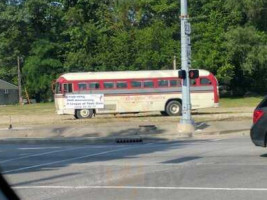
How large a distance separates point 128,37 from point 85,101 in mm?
36255

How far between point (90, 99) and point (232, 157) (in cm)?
2112

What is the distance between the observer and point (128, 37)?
6981cm

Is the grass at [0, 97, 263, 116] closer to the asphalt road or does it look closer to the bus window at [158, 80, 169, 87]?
the bus window at [158, 80, 169, 87]

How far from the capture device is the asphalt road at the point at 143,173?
9344 millimetres

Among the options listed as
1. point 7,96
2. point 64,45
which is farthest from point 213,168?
point 7,96

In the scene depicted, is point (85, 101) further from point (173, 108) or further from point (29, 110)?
point (29, 110)

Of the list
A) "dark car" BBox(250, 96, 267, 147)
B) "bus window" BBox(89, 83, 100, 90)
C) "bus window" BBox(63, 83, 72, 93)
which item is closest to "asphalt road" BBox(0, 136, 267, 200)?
"dark car" BBox(250, 96, 267, 147)

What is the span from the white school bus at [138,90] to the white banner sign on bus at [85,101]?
47.0 inches

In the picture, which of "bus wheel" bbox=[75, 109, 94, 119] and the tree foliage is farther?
the tree foliage

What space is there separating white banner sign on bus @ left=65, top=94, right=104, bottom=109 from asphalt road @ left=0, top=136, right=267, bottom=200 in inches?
669

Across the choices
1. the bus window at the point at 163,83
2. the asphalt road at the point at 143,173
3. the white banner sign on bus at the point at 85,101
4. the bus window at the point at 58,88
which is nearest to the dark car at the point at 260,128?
the asphalt road at the point at 143,173

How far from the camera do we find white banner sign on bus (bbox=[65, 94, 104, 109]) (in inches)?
1356

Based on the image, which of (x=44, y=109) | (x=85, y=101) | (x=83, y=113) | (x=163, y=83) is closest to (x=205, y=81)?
Answer: (x=163, y=83)

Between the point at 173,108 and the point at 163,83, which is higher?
the point at 163,83
